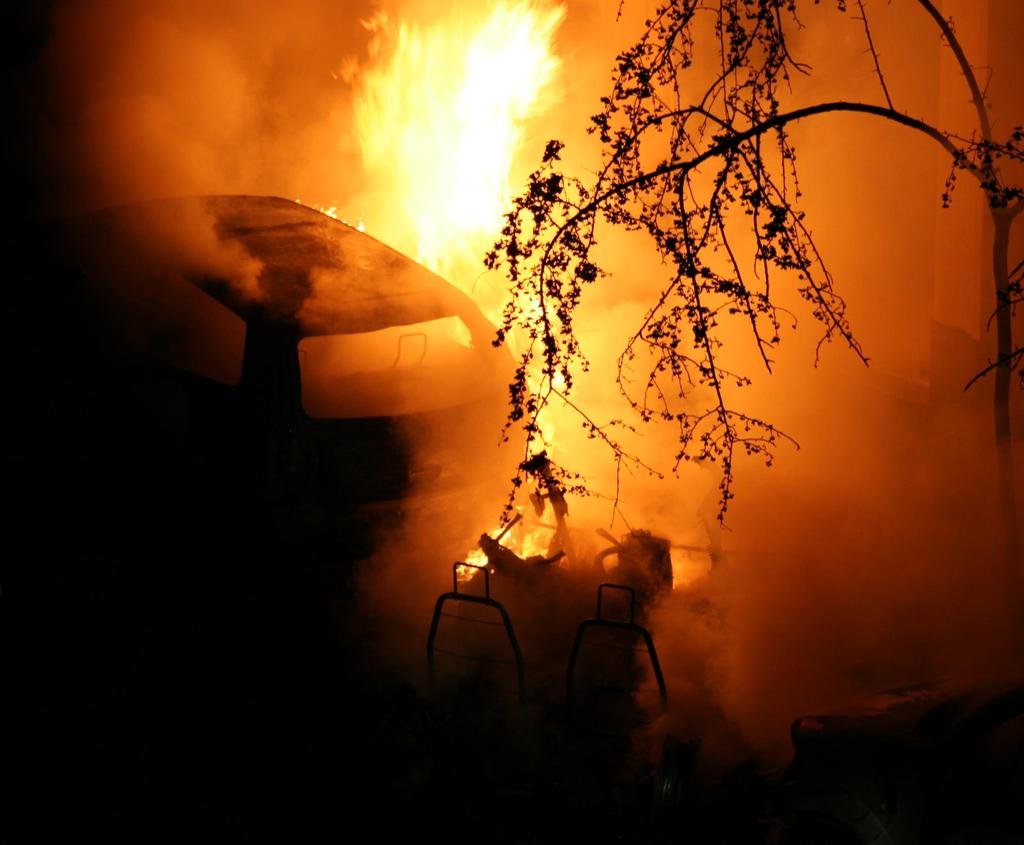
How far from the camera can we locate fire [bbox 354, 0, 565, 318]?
1081 cm

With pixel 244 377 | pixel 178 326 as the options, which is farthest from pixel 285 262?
pixel 244 377

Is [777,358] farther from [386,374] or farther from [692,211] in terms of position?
[692,211]

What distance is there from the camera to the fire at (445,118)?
35.5ft

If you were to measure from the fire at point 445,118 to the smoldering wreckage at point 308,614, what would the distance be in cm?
422

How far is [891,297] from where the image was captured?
10.4 metres

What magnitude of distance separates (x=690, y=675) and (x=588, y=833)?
170 centimetres

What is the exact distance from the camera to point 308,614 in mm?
5758

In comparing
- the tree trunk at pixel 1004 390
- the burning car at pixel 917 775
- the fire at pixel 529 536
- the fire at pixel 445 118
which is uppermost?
the fire at pixel 445 118

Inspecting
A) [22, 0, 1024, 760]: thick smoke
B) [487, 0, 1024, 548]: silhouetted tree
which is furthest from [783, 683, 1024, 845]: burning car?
[487, 0, 1024, 548]: silhouetted tree

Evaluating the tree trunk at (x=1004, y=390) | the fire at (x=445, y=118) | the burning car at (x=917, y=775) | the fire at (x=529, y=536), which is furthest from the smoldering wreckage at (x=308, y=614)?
the fire at (x=445, y=118)

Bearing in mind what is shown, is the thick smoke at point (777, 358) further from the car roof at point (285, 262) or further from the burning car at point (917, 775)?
the burning car at point (917, 775)

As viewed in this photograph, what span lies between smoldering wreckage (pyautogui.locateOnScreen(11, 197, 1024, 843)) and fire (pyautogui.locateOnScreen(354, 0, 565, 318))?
13.8 ft

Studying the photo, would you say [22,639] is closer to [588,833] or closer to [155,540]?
[155,540]

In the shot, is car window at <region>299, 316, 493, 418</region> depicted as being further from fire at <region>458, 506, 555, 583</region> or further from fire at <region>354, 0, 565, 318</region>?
fire at <region>354, 0, 565, 318</region>
